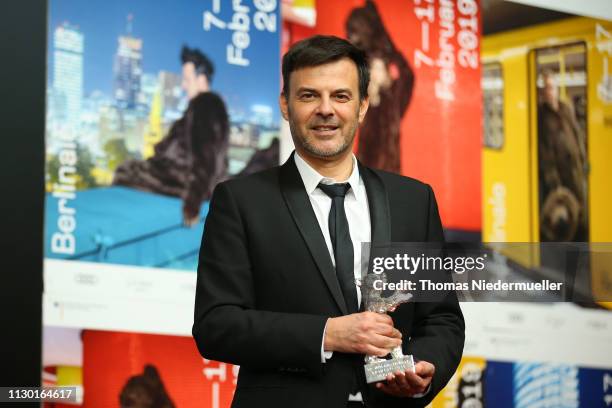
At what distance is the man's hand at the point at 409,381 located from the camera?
5.24 ft

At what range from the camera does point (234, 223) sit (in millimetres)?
1759

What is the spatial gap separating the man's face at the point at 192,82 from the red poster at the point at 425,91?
0.59 metres

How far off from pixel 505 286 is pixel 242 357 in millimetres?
746

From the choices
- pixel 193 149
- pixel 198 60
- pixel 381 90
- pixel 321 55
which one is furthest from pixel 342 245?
pixel 381 90

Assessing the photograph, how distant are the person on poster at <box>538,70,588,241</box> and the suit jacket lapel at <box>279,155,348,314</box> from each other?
2.33m

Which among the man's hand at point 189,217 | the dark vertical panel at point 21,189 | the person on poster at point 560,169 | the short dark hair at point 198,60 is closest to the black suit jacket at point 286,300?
the dark vertical panel at point 21,189

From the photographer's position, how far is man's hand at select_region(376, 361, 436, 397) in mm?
1599

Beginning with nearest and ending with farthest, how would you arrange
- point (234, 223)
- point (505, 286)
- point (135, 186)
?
point (234, 223)
point (505, 286)
point (135, 186)

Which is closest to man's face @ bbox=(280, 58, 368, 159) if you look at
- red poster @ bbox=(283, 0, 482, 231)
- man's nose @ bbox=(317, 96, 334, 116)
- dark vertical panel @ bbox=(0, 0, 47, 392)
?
man's nose @ bbox=(317, 96, 334, 116)

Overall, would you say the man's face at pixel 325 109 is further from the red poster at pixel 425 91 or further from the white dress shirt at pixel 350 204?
the red poster at pixel 425 91

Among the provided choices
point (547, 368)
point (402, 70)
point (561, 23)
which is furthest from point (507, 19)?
point (547, 368)

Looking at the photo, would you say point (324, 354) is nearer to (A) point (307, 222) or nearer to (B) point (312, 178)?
(A) point (307, 222)

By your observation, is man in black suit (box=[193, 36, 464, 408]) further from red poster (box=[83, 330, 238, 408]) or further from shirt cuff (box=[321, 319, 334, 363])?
red poster (box=[83, 330, 238, 408])

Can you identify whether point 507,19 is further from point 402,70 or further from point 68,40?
point 68,40
